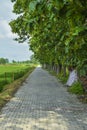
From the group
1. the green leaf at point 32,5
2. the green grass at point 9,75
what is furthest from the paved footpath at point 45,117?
the green grass at point 9,75

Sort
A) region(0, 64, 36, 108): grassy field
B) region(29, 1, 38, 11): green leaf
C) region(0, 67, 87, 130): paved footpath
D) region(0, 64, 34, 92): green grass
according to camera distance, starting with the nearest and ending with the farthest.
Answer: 1. region(29, 1, 38, 11): green leaf
2. region(0, 67, 87, 130): paved footpath
3. region(0, 64, 36, 108): grassy field
4. region(0, 64, 34, 92): green grass

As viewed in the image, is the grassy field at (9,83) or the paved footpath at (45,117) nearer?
the paved footpath at (45,117)

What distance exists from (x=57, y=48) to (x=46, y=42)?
3.90 meters

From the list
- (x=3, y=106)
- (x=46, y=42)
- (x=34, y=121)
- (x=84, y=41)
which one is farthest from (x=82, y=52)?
(x=46, y=42)

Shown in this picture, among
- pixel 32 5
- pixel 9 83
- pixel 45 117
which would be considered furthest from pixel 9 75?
pixel 32 5

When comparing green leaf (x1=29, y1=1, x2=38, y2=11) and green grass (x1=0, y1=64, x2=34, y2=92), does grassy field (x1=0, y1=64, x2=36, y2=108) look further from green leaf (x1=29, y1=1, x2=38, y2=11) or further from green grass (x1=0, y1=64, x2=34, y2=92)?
green leaf (x1=29, y1=1, x2=38, y2=11)

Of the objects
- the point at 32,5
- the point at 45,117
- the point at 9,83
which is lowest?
the point at 9,83

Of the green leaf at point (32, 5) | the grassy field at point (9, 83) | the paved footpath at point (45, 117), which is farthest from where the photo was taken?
the grassy field at point (9, 83)

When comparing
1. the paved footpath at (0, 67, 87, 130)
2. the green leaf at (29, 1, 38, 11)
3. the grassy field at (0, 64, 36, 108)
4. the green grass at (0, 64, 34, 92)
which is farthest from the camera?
the green grass at (0, 64, 34, 92)

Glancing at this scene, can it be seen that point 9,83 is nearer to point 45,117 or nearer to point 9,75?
point 9,75

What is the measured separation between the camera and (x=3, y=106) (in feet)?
51.9

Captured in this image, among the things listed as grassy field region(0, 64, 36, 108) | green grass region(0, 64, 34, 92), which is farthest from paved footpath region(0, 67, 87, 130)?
green grass region(0, 64, 34, 92)

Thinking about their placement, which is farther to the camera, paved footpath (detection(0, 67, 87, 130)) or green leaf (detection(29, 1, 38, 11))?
paved footpath (detection(0, 67, 87, 130))

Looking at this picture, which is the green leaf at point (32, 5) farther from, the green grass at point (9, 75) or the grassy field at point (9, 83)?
the green grass at point (9, 75)
